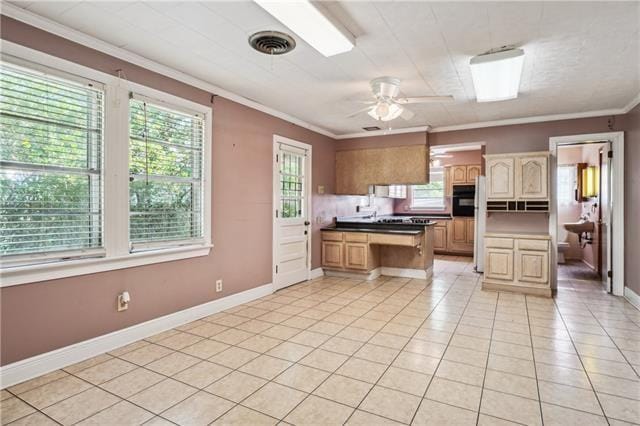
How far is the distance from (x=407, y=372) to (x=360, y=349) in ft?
1.68

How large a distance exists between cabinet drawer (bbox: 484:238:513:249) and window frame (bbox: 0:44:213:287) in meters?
4.17

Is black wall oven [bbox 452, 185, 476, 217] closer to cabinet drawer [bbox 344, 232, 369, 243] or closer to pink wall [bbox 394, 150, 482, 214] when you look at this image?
pink wall [bbox 394, 150, 482, 214]

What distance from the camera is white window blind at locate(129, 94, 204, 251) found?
10.3ft

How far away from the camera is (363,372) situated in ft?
8.36

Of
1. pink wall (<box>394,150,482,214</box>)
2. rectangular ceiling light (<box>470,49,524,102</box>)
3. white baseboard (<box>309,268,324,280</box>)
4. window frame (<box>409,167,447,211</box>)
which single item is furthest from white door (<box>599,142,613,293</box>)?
white baseboard (<box>309,268,324,280</box>)

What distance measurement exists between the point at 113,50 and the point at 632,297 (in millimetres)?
6378

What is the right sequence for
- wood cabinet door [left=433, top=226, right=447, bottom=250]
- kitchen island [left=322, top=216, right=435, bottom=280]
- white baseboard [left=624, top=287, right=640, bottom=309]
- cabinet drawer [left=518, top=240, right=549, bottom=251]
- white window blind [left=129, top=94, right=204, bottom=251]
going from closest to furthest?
1. white window blind [left=129, top=94, right=204, bottom=251]
2. white baseboard [left=624, top=287, right=640, bottom=309]
3. cabinet drawer [left=518, top=240, right=549, bottom=251]
4. kitchen island [left=322, top=216, right=435, bottom=280]
5. wood cabinet door [left=433, top=226, right=447, bottom=250]

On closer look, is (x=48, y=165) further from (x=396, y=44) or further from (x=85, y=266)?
(x=396, y=44)

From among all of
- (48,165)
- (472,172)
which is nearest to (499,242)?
(472,172)

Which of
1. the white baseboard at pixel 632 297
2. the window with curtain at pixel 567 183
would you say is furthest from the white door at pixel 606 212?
the window with curtain at pixel 567 183

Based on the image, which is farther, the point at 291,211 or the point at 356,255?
the point at 356,255

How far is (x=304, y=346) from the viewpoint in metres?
3.02

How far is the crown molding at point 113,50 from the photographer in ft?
7.86

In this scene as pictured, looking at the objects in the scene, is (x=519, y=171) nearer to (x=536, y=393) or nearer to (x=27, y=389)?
(x=536, y=393)
